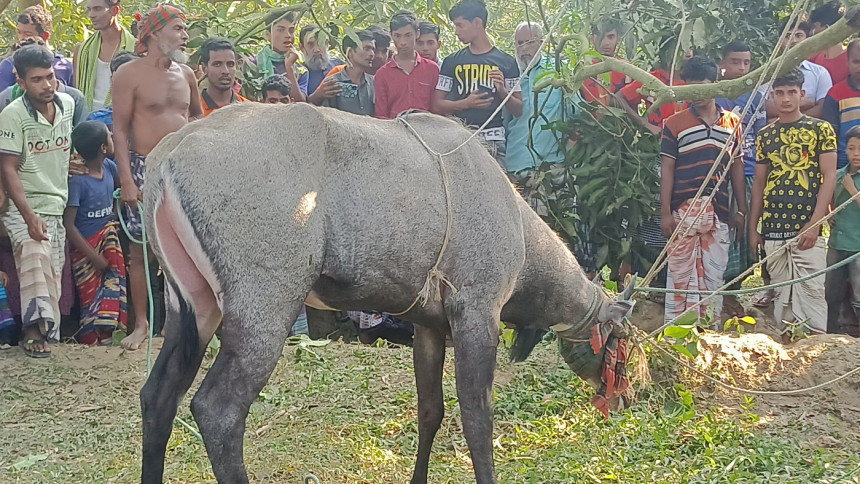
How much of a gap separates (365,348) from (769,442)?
3044mm

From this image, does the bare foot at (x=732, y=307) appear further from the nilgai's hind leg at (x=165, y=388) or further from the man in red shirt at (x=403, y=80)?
the nilgai's hind leg at (x=165, y=388)

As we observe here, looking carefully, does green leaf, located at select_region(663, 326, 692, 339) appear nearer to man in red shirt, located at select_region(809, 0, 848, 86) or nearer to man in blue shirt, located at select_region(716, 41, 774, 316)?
man in blue shirt, located at select_region(716, 41, 774, 316)

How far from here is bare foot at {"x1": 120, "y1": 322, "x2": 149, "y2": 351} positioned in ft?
22.3

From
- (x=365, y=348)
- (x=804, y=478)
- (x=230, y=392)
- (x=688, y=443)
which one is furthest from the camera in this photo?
(x=365, y=348)

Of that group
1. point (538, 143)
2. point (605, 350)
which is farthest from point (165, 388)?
point (538, 143)

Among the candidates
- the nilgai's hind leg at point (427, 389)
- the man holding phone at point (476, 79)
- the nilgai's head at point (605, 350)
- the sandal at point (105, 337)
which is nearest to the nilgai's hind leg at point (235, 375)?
the nilgai's hind leg at point (427, 389)

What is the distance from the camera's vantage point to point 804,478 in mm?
4648

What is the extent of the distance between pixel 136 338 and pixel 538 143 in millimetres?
3753

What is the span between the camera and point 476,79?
7773 millimetres

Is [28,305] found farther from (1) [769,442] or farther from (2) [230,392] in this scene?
Answer: (1) [769,442]

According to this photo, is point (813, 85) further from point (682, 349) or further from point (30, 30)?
point (30, 30)

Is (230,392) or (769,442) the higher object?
(230,392)

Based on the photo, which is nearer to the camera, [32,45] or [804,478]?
[804,478]

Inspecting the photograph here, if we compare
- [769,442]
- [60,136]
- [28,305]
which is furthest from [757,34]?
[28,305]
